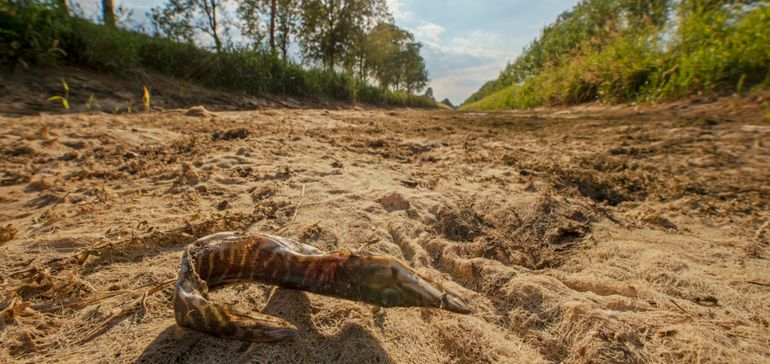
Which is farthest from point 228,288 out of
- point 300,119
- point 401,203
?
point 300,119

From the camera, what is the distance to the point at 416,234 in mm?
1753

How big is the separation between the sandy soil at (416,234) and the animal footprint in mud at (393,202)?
12 millimetres

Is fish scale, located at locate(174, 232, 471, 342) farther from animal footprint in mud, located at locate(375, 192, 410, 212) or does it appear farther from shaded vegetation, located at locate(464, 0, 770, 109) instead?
shaded vegetation, located at locate(464, 0, 770, 109)

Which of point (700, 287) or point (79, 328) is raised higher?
point (700, 287)

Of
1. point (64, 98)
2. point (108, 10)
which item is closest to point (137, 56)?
point (64, 98)

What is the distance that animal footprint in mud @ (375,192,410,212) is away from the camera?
6.67 ft

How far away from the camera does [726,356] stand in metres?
0.95

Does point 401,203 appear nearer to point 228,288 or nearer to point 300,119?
point 228,288

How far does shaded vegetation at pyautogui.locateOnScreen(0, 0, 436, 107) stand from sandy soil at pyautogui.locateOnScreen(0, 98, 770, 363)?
79.9 inches

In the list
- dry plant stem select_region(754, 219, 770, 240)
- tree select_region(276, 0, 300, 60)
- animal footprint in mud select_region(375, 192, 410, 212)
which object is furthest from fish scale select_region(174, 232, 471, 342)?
tree select_region(276, 0, 300, 60)

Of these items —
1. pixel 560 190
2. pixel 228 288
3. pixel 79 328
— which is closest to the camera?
pixel 79 328

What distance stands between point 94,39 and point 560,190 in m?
7.17

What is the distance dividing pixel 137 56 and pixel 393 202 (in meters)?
6.61

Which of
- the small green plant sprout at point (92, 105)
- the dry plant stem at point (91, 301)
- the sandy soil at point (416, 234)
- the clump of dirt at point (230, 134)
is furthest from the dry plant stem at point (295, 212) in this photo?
the small green plant sprout at point (92, 105)
